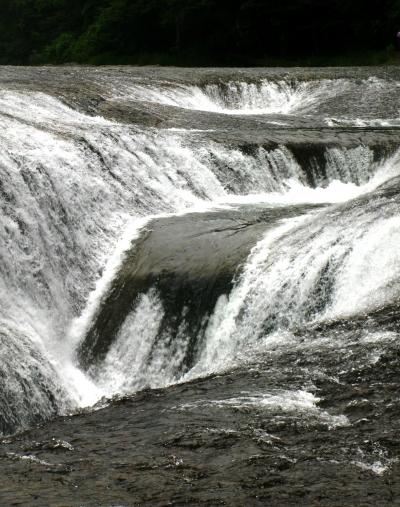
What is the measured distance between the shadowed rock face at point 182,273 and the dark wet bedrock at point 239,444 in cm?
196

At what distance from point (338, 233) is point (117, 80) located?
1062 centimetres

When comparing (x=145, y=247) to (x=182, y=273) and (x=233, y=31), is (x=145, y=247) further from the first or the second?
(x=233, y=31)

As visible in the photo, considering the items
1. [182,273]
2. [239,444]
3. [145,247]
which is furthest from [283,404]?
[145,247]

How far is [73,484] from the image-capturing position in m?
5.37

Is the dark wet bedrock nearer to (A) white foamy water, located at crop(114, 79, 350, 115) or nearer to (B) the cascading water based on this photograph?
(B) the cascading water

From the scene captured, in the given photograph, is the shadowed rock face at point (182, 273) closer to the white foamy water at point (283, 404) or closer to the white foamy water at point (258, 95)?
the white foamy water at point (283, 404)

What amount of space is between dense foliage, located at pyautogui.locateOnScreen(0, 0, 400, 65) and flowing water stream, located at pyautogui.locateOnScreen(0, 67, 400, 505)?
16.4 meters

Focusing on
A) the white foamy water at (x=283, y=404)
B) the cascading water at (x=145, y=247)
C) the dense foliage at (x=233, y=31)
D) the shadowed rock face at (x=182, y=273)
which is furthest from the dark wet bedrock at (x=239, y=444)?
the dense foliage at (x=233, y=31)

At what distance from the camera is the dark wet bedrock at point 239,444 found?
16.8 ft

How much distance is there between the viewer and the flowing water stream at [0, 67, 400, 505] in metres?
5.83

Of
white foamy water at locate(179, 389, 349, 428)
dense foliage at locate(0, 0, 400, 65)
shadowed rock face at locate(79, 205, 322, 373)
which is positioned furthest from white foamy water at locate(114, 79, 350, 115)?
white foamy water at locate(179, 389, 349, 428)

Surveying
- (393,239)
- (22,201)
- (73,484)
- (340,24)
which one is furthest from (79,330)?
(340,24)

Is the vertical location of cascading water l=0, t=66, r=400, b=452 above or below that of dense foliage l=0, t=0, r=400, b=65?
below

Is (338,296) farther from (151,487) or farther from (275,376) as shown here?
(151,487)
